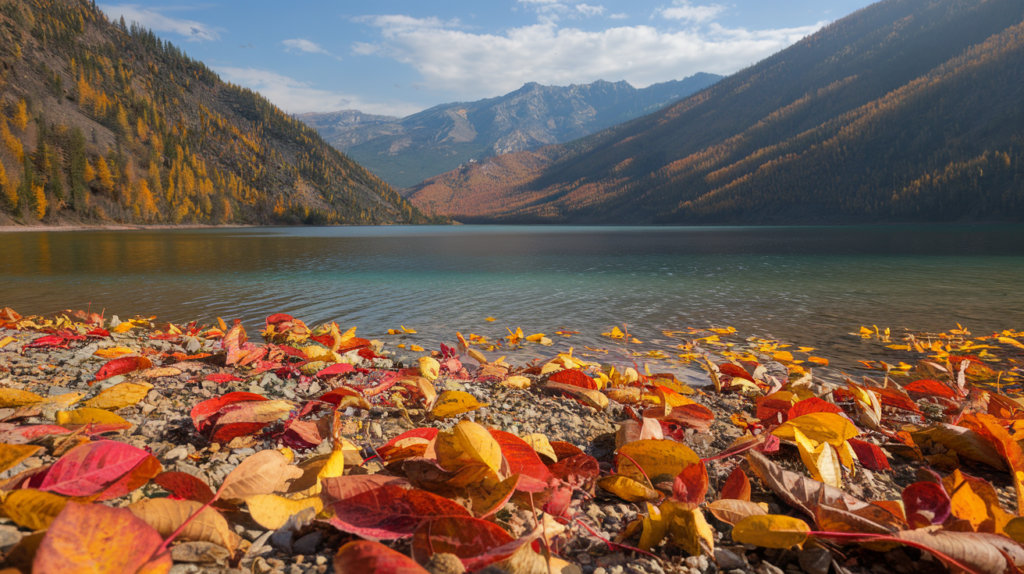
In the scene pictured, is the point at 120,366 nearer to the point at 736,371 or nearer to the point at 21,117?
the point at 736,371

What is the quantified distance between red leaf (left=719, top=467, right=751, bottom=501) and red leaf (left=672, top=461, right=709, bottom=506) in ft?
0.58

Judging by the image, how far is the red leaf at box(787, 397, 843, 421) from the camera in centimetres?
236

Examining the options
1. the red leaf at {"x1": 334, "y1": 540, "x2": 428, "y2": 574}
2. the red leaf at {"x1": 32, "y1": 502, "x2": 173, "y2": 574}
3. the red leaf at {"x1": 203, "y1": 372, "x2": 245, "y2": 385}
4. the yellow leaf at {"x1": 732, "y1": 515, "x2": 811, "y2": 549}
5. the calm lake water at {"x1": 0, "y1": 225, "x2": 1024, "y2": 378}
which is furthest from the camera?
the calm lake water at {"x1": 0, "y1": 225, "x2": 1024, "y2": 378}

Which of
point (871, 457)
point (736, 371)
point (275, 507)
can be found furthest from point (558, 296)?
point (275, 507)

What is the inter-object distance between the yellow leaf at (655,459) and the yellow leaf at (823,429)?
0.63 m

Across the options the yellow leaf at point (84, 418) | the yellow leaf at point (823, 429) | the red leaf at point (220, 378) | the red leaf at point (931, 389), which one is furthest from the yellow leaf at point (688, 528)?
the red leaf at point (931, 389)

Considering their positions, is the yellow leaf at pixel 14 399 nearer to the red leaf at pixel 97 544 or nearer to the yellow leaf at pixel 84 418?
the yellow leaf at pixel 84 418

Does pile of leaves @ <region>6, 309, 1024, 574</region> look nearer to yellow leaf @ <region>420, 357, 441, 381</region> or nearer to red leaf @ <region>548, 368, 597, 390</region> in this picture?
red leaf @ <region>548, 368, 597, 390</region>

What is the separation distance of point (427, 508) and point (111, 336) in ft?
21.4

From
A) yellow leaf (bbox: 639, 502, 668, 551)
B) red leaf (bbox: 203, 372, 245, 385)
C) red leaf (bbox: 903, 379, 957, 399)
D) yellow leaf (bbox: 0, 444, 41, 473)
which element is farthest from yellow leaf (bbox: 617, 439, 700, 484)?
red leaf (bbox: 903, 379, 957, 399)

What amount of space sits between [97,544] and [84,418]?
156 cm

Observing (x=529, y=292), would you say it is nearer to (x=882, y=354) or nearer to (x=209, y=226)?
(x=882, y=354)

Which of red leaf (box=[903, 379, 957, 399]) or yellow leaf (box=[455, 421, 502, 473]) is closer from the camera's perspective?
yellow leaf (box=[455, 421, 502, 473])

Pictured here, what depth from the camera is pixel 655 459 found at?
180cm
